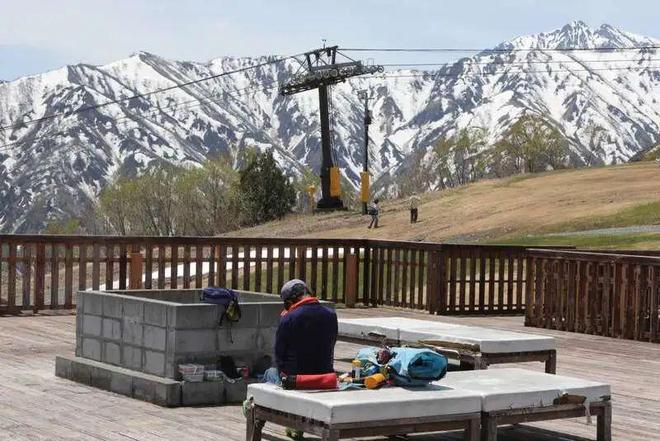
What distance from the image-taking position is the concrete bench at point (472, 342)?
33.7 feet

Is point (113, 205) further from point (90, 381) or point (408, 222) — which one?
point (90, 381)

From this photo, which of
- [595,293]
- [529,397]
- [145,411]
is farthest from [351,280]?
[529,397]

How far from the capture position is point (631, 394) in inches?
448

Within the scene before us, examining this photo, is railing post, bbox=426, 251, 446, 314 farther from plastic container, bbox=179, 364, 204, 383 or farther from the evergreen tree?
the evergreen tree

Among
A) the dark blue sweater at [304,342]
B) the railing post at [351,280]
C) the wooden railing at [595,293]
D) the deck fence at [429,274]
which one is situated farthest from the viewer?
the railing post at [351,280]

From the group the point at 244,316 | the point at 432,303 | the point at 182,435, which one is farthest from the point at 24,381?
the point at 432,303

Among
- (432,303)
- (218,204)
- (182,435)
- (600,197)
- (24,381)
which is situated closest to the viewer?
(182,435)

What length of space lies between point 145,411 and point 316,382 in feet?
8.42

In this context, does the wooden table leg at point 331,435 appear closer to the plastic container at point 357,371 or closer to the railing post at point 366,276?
the plastic container at point 357,371

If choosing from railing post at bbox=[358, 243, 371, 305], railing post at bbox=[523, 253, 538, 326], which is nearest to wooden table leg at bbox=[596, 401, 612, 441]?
railing post at bbox=[523, 253, 538, 326]

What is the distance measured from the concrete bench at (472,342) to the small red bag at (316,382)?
9.36 ft

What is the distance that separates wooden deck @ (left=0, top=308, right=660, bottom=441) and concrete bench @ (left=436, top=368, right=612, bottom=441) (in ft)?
2.24

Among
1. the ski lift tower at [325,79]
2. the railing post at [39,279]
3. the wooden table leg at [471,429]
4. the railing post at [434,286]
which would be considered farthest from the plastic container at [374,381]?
the ski lift tower at [325,79]

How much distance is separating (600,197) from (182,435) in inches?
2007
